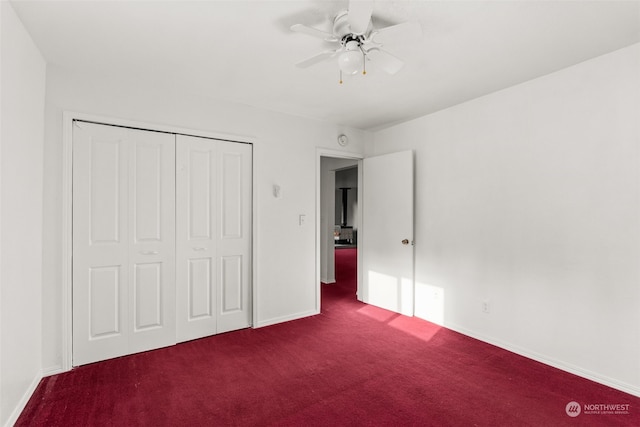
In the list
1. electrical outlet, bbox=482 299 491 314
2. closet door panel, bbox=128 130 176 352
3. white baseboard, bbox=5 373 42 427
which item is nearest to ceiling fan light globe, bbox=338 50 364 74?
closet door panel, bbox=128 130 176 352

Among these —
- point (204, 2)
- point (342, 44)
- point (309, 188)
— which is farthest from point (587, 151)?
point (204, 2)

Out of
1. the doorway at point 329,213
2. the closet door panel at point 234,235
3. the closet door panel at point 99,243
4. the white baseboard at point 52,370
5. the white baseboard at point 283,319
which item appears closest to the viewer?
the white baseboard at point 52,370

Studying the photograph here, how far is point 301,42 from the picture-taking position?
2.26m

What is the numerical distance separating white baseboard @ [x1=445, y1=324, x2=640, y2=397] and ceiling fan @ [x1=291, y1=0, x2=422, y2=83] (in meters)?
2.71

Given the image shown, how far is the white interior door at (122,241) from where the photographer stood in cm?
271

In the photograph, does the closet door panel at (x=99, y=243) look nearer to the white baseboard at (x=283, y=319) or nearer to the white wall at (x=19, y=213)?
the white wall at (x=19, y=213)

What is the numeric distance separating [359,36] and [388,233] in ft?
8.85

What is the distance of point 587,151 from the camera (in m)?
2.54

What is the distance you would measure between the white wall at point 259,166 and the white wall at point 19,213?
11 cm

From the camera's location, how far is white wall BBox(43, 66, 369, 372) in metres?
2.58

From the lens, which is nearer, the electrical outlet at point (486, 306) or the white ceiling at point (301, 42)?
the white ceiling at point (301, 42)
